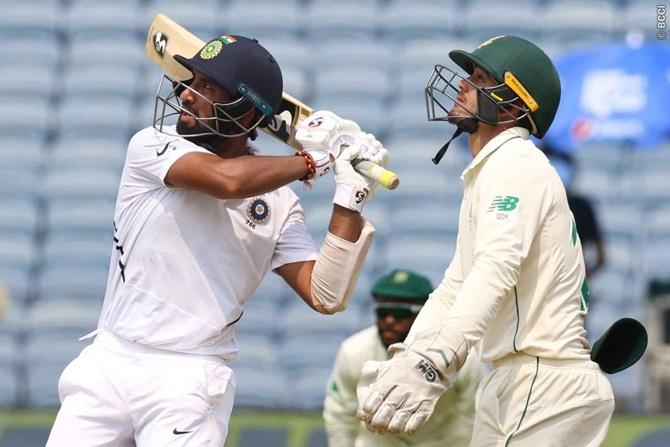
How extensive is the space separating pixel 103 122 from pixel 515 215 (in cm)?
606

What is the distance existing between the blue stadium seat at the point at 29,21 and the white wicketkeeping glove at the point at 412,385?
683 centimetres

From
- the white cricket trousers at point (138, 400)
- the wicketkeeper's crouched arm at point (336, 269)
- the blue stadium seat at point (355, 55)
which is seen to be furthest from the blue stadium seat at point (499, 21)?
the white cricket trousers at point (138, 400)

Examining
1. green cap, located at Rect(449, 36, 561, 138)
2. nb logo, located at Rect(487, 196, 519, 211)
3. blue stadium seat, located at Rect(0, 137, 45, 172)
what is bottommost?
blue stadium seat, located at Rect(0, 137, 45, 172)

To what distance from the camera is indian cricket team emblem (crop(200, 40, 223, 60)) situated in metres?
3.74

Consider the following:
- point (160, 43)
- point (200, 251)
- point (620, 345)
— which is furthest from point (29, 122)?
point (620, 345)

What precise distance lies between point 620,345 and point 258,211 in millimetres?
1037

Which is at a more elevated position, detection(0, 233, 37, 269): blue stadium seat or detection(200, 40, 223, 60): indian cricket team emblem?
detection(200, 40, 223, 60): indian cricket team emblem

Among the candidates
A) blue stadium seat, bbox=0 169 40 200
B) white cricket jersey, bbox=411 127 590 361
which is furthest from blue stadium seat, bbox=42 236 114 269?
white cricket jersey, bbox=411 127 590 361

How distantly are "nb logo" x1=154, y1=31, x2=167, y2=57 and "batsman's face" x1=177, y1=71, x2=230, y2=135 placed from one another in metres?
0.52

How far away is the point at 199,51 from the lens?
3.82 metres

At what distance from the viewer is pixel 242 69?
12.3 ft

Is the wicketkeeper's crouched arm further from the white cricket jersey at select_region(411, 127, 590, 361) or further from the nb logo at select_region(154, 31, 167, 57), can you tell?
the nb logo at select_region(154, 31, 167, 57)

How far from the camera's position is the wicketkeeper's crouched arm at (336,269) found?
12.3 feet

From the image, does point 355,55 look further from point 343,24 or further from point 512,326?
point 512,326
